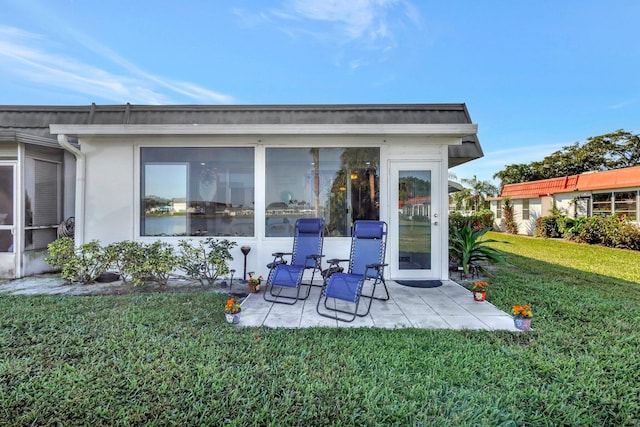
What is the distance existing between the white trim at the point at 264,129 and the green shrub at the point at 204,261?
1.91 meters

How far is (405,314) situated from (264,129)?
11.6 feet

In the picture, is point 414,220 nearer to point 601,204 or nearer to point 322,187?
point 322,187

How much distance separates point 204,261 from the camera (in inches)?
197

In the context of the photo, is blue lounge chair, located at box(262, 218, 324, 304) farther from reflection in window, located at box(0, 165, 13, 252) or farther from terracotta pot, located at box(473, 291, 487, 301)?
reflection in window, located at box(0, 165, 13, 252)

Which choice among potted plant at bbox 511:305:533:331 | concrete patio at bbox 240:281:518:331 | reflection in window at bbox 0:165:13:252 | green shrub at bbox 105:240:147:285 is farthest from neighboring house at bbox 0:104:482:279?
potted plant at bbox 511:305:533:331

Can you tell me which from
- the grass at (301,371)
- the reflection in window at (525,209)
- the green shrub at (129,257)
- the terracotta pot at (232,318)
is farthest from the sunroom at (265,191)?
the reflection in window at (525,209)

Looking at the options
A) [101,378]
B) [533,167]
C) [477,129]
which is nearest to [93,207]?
[101,378]

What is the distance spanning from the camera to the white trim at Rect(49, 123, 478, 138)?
4.75 metres

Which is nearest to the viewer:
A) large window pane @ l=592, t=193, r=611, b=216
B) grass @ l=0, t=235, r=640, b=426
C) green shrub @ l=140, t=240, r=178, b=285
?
grass @ l=0, t=235, r=640, b=426

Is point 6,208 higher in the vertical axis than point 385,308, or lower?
higher

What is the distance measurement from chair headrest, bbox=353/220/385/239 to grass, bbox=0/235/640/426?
5.23 feet

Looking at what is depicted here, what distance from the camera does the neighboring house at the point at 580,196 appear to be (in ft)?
37.9

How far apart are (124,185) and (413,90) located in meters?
10.6

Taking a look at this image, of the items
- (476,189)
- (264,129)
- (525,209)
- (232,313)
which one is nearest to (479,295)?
(232,313)
